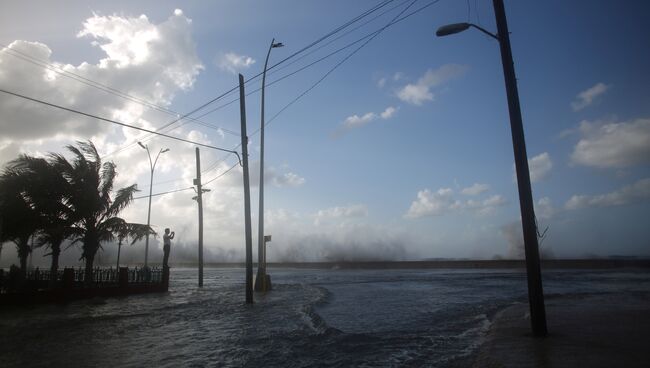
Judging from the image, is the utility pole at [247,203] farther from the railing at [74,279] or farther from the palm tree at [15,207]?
the palm tree at [15,207]

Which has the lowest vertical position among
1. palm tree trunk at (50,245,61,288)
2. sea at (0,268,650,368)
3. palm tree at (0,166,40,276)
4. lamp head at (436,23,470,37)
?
sea at (0,268,650,368)

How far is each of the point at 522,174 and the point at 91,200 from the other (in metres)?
20.4

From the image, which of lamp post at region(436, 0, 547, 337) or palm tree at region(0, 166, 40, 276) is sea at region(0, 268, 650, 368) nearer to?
lamp post at region(436, 0, 547, 337)

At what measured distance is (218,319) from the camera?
13.6 m

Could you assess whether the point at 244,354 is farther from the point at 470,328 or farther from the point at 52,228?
the point at 52,228

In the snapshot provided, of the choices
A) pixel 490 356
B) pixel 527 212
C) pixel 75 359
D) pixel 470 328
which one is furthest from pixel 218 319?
pixel 527 212

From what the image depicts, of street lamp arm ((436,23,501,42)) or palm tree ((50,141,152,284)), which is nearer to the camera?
street lamp arm ((436,23,501,42))

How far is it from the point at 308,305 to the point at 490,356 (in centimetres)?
1056

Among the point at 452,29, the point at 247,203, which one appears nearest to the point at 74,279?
the point at 247,203

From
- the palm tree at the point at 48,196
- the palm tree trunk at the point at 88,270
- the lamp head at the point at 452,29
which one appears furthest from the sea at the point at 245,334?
the lamp head at the point at 452,29

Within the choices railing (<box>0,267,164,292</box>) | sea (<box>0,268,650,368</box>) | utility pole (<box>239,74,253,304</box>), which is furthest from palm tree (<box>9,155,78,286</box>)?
utility pole (<box>239,74,253,304</box>)

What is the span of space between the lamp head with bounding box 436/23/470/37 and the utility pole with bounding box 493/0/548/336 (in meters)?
1.03

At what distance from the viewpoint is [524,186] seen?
886 cm

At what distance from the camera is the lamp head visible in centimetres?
917
